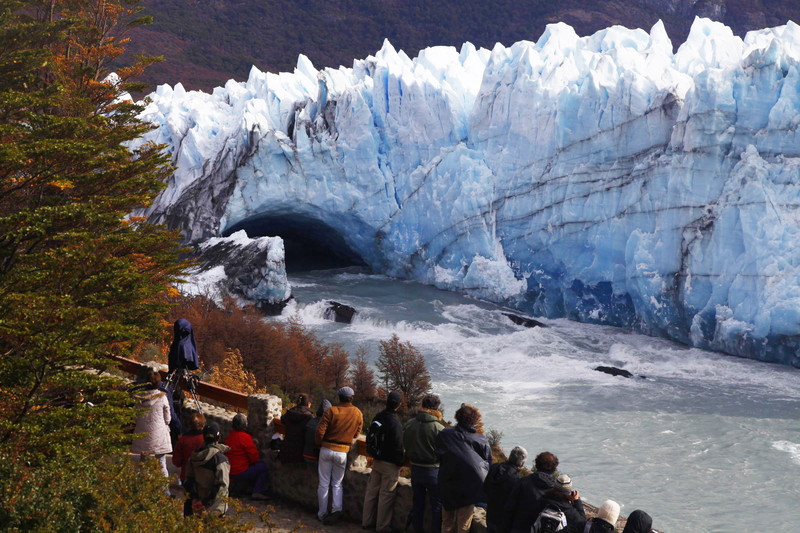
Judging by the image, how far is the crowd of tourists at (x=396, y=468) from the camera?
15.1 ft

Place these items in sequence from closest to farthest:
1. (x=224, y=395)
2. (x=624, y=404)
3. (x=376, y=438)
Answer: (x=376, y=438), (x=224, y=395), (x=624, y=404)

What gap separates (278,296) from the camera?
966 inches

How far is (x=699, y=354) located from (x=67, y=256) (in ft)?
57.2

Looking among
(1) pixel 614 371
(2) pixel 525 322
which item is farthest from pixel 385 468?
(2) pixel 525 322

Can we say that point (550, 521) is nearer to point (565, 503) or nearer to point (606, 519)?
point (565, 503)

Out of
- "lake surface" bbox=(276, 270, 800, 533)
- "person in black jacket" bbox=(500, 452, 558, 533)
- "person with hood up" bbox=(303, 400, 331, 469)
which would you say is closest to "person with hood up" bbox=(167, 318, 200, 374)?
"person with hood up" bbox=(303, 400, 331, 469)

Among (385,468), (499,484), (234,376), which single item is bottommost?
(234,376)

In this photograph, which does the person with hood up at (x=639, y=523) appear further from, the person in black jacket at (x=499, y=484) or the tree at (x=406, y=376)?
the tree at (x=406, y=376)

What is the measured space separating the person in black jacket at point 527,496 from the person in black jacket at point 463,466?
1.37 feet

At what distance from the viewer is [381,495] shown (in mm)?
5773

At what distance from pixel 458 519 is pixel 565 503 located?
100cm

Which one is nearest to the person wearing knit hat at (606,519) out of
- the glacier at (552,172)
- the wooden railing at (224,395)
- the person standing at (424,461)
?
the person standing at (424,461)

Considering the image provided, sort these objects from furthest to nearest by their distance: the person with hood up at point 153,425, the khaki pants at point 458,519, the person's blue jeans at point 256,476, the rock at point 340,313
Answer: the rock at point 340,313
the person with hood up at point 153,425
the person's blue jeans at point 256,476
the khaki pants at point 458,519

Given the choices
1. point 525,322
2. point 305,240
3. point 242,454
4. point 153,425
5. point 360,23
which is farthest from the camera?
point 360,23
